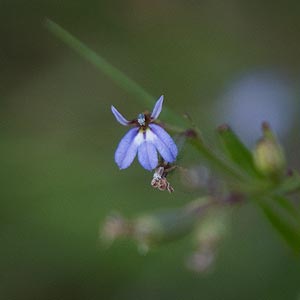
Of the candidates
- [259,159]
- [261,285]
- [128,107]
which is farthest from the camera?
[128,107]

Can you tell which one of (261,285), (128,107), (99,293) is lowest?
(261,285)

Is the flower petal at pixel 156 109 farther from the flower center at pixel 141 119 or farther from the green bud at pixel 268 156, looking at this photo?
the green bud at pixel 268 156

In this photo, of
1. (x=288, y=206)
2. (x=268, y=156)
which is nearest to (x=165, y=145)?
(x=268, y=156)

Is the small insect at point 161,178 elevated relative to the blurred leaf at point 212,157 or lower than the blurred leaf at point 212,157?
lower

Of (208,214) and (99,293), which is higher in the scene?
(99,293)

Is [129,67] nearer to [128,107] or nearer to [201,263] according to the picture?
[128,107]

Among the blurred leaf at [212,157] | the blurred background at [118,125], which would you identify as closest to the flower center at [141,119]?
the blurred leaf at [212,157]

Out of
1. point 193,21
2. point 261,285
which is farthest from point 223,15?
point 261,285
